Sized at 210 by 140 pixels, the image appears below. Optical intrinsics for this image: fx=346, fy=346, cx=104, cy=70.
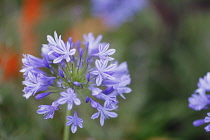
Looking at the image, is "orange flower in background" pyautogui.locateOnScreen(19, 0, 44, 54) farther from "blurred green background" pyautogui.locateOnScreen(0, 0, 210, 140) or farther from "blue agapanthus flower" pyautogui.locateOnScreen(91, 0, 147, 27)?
"blue agapanthus flower" pyautogui.locateOnScreen(91, 0, 147, 27)

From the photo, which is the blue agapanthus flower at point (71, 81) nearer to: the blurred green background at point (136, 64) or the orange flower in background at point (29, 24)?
the blurred green background at point (136, 64)

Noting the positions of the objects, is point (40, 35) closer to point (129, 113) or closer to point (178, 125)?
point (129, 113)

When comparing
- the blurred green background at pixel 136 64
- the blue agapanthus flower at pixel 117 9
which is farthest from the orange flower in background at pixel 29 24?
the blue agapanthus flower at pixel 117 9

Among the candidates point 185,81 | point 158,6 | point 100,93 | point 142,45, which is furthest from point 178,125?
point 100,93

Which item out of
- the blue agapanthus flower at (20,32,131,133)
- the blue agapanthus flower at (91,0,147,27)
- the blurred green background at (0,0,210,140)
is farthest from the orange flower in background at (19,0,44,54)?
the blue agapanthus flower at (20,32,131,133)

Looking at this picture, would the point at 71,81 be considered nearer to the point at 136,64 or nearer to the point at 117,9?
the point at 136,64

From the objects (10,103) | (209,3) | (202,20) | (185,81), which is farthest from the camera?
(209,3)
